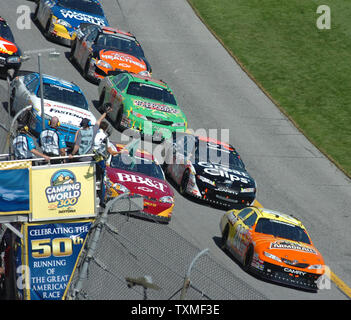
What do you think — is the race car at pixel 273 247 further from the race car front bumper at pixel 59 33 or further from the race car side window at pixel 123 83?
the race car front bumper at pixel 59 33

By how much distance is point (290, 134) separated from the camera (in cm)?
2644

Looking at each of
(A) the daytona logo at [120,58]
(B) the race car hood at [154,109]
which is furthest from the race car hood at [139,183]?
(A) the daytona logo at [120,58]

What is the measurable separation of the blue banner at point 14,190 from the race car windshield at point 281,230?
6.75 meters

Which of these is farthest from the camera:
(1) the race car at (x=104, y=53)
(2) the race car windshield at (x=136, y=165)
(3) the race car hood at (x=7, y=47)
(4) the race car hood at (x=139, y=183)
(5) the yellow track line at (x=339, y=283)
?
(1) the race car at (x=104, y=53)

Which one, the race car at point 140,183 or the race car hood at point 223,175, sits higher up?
the race car at point 140,183

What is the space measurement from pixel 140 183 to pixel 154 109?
17.2ft

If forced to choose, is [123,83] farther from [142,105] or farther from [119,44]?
[119,44]

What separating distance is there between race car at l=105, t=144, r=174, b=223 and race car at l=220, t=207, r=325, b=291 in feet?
4.83

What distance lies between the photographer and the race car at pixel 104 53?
24953mm

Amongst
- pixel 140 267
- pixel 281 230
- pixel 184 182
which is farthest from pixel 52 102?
pixel 140 267

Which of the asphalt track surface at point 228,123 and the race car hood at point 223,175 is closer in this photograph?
the asphalt track surface at point 228,123

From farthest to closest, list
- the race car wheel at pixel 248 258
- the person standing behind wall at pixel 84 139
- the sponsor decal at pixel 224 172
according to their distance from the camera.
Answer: the sponsor decal at pixel 224 172 → the race car wheel at pixel 248 258 → the person standing behind wall at pixel 84 139
